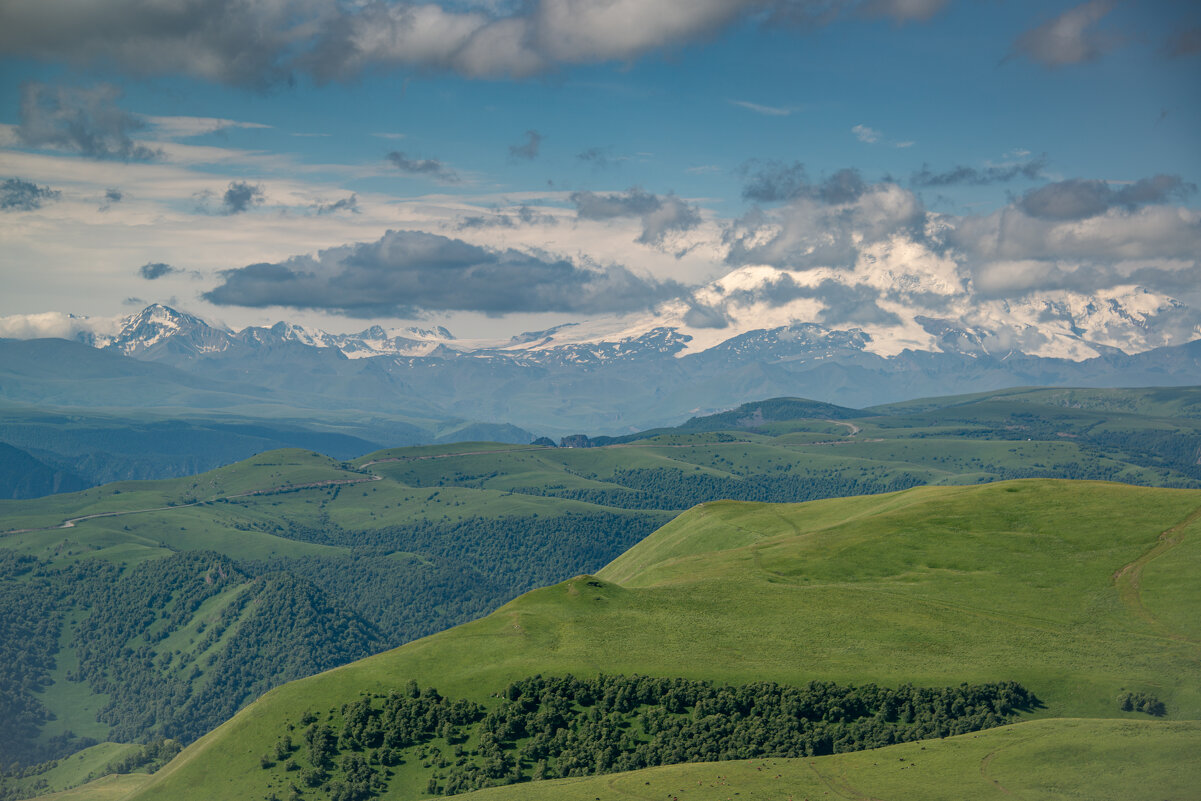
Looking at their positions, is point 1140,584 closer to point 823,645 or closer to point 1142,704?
point 1142,704

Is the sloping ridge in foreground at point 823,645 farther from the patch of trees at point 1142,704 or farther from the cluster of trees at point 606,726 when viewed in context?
the cluster of trees at point 606,726

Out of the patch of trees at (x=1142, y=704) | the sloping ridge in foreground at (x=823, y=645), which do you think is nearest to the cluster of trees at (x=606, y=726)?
the sloping ridge in foreground at (x=823, y=645)

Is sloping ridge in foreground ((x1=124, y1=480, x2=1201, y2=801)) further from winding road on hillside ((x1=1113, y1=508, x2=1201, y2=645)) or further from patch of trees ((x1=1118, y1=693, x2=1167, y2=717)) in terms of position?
patch of trees ((x1=1118, y1=693, x2=1167, y2=717))

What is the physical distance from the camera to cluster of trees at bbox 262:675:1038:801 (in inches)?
5374

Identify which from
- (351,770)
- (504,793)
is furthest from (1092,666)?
(351,770)

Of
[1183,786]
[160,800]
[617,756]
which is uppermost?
[1183,786]

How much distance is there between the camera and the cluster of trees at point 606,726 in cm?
13650

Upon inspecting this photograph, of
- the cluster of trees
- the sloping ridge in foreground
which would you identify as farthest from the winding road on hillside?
the cluster of trees

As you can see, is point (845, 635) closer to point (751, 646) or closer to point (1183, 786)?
point (751, 646)

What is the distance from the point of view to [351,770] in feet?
481

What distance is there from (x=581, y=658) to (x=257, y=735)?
52471 mm

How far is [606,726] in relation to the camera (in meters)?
144

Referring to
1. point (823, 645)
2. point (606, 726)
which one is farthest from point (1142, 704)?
point (606, 726)

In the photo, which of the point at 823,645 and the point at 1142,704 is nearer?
the point at 1142,704
